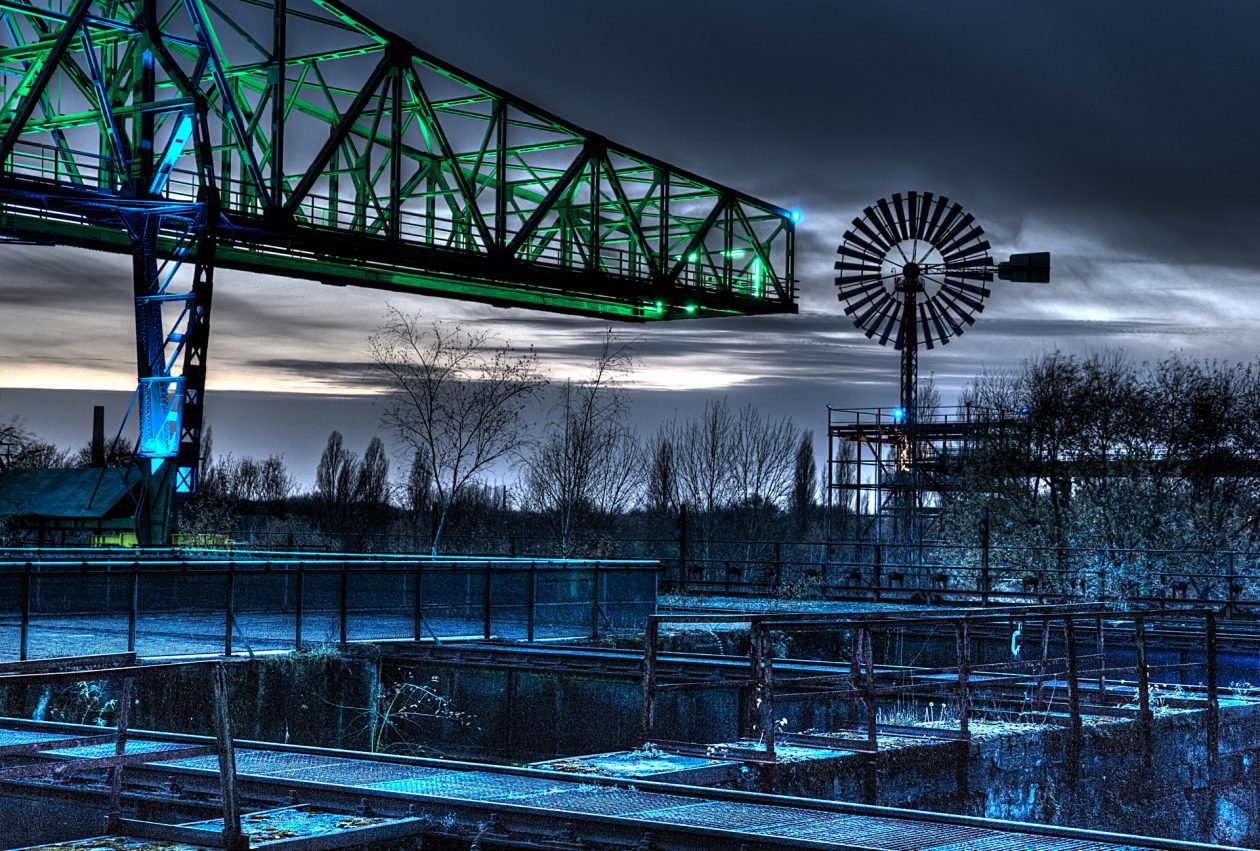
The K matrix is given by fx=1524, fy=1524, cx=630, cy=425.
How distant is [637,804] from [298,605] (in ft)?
38.0

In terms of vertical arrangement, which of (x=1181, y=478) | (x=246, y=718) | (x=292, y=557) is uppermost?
(x=1181, y=478)

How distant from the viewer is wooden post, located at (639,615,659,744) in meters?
11.6

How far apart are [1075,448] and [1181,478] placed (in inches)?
133

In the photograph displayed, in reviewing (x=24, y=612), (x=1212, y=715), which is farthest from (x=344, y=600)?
(x=1212, y=715)

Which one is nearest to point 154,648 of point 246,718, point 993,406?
point 246,718

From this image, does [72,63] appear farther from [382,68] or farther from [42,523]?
[42,523]

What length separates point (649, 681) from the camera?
1183cm

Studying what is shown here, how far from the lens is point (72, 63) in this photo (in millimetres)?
42719

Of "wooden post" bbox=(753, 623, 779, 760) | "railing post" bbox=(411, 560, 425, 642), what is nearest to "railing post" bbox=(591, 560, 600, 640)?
"railing post" bbox=(411, 560, 425, 642)

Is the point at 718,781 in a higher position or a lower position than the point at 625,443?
lower

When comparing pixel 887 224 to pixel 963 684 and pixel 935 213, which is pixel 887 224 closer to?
pixel 935 213

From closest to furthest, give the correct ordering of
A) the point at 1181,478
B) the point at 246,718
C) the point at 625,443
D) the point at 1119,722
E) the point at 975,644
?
the point at 1119,722, the point at 246,718, the point at 975,644, the point at 1181,478, the point at 625,443

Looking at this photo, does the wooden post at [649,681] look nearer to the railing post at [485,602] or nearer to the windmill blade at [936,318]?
the railing post at [485,602]

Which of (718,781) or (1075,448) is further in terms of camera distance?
(1075,448)
